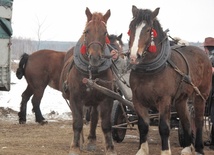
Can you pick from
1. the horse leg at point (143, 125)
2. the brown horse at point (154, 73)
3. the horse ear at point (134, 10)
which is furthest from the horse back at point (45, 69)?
the horse ear at point (134, 10)

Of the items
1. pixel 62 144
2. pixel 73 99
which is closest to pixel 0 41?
pixel 62 144

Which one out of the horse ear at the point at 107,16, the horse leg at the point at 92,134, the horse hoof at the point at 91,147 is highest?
the horse ear at the point at 107,16

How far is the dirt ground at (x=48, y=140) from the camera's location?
289 inches

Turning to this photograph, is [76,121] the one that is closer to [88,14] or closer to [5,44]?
[88,14]

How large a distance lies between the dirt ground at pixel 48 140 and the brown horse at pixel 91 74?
756 millimetres

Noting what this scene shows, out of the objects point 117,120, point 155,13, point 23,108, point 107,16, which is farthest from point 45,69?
point 155,13

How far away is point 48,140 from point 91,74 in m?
2.56

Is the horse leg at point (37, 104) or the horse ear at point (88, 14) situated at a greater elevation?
the horse ear at point (88, 14)

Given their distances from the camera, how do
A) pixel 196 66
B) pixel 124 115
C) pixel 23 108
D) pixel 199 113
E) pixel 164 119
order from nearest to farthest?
pixel 164 119, pixel 196 66, pixel 199 113, pixel 124 115, pixel 23 108

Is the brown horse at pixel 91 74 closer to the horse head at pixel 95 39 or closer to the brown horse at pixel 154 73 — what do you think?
the horse head at pixel 95 39

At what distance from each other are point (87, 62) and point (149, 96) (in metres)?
1.07

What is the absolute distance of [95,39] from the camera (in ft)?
20.7

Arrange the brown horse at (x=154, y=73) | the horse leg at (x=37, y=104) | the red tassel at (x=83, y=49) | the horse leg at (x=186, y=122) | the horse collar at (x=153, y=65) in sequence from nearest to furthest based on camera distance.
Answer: the brown horse at (x=154, y=73) < the horse collar at (x=153, y=65) < the red tassel at (x=83, y=49) < the horse leg at (x=186, y=122) < the horse leg at (x=37, y=104)

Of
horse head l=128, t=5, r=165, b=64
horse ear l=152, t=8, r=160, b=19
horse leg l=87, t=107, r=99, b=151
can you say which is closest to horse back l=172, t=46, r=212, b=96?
horse head l=128, t=5, r=165, b=64
